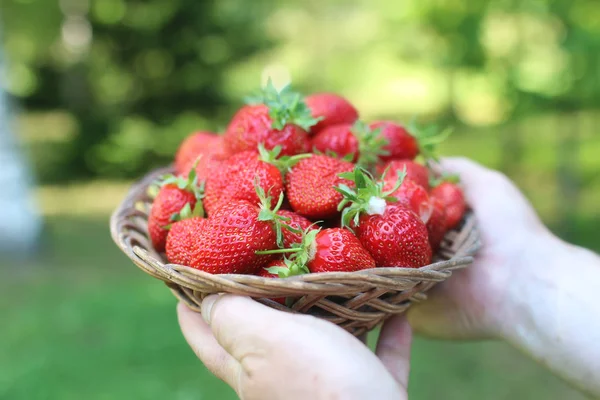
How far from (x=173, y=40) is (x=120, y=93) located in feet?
4.07

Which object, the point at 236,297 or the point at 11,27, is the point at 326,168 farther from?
the point at 11,27

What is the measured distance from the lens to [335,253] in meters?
1.42

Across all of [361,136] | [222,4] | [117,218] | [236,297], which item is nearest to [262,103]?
[361,136]

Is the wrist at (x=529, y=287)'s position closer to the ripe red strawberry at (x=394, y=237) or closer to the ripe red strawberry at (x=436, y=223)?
the ripe red strawberry at (x=436, y=223)

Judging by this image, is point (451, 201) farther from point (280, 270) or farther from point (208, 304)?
point (208, 304)

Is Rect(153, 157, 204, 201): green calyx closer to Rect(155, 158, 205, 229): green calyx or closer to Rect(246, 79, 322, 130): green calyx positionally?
Rect(155, 158, 205, 229): green calyx

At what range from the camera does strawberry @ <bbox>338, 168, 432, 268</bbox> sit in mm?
1505

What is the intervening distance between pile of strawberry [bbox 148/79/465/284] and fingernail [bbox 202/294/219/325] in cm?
7

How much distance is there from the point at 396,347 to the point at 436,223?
0.35 metres

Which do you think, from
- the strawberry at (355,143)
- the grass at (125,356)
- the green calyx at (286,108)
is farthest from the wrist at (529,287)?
the grass at (125,356)

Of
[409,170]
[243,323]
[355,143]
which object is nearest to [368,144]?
[355,143]

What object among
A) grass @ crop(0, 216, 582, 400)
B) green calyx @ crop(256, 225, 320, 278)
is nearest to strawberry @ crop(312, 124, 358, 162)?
green calyx @ crop(256, 225, 320, 278)

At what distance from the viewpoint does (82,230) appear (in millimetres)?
6426

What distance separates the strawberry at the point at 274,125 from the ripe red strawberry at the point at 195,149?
13cm
